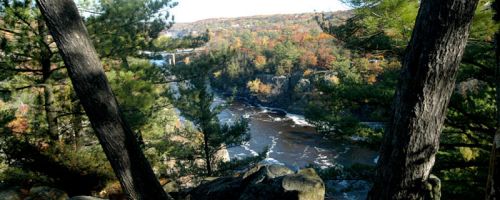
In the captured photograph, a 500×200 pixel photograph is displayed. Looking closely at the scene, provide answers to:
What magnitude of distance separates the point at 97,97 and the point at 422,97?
228cm

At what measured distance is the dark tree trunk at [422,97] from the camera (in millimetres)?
1887

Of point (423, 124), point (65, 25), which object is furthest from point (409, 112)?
point (65, 25)

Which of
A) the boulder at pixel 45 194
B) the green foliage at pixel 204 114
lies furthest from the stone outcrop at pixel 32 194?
the green foliage at pixel 204 114

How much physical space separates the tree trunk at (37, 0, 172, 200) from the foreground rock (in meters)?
1.58

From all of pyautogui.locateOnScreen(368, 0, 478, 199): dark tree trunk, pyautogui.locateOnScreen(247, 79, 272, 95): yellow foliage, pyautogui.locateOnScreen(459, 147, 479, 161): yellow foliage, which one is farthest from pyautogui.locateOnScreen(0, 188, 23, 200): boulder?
pyautogui.locateOnScreen(247, 79, 272, 95): yellow foliage

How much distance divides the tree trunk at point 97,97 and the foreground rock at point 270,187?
158 cm

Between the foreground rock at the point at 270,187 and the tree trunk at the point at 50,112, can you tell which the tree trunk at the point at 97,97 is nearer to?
the foreground rock at the point at 270,187

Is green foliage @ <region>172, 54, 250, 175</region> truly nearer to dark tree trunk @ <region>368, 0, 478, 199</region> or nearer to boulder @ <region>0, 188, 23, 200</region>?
boulder @ <region>0, 188, 23, 200</region>

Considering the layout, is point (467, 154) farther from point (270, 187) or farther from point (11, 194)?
point (11, 194)

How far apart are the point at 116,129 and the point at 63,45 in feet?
2.42

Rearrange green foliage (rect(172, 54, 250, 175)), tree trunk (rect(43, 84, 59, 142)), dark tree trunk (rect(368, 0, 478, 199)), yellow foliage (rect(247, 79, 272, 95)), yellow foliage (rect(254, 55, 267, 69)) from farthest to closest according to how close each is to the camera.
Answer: yellow foliage (rect(254, 55, 267, 69)) < yellow foliage (rect(247, 79, 272, 95)) < green foliage (rect(172, 54, 250, 175)) < tree trunk (rect(43, 84, 59, 142)) < dark tree trunk (rect(368, 0, 478, 199))

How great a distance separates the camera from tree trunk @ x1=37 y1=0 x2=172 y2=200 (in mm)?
2436

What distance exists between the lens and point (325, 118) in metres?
7.42

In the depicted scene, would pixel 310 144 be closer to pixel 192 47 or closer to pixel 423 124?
pixel 192 47
